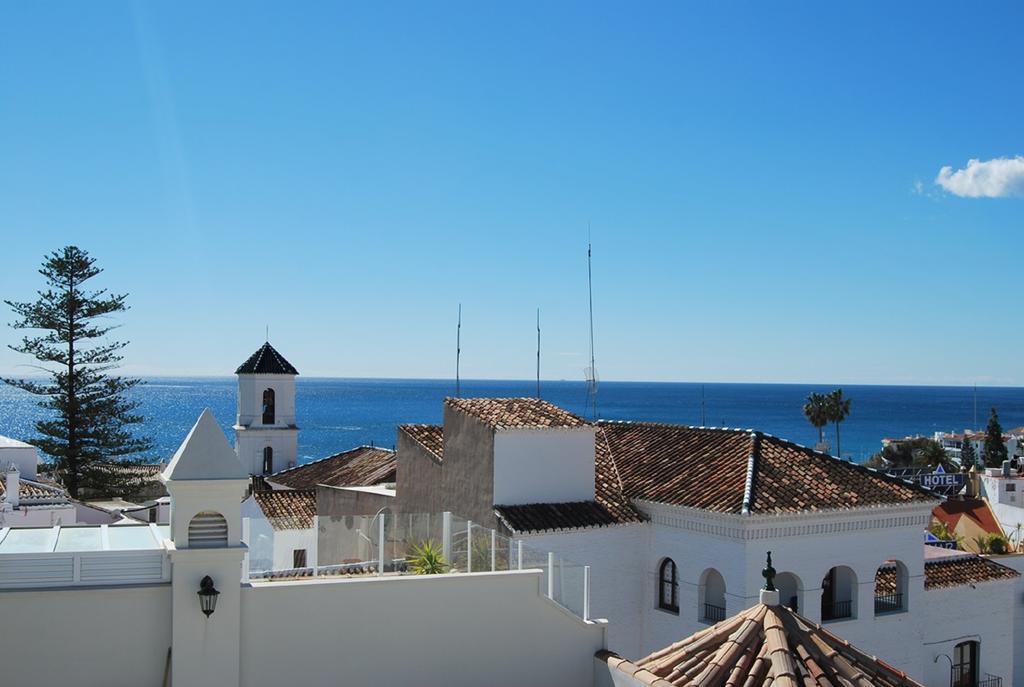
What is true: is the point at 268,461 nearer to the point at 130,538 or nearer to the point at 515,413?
the point at 515,413

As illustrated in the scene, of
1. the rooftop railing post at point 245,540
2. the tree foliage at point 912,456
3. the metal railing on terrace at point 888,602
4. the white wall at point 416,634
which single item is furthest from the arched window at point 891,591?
the tree foliage at point 912,456

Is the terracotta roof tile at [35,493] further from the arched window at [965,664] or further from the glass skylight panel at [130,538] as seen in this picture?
the arched window at [965,664]

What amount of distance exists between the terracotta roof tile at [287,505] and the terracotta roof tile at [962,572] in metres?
14.4

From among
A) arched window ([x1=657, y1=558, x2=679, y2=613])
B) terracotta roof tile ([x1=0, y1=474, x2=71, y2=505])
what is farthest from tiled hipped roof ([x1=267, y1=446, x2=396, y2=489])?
arched window ([x1=657, y1=558, x2=679, y2=613])

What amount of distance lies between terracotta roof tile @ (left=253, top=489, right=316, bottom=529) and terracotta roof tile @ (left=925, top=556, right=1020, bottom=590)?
1435 centimetres

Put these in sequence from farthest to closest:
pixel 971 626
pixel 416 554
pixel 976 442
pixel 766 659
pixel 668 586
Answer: pixel 976 442 → pixel 971 626 → pixel 668 586 → pixel 416 554 → pixel 766 659

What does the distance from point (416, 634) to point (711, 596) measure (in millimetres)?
8670

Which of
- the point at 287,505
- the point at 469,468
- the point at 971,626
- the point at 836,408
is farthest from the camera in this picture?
the point at 836,408

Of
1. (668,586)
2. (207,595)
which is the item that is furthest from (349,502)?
(207,595)

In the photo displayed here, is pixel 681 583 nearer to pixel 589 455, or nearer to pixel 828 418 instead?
pixel 589 455

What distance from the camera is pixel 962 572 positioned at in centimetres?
2077

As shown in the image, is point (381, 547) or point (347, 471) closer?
point (381, 547)

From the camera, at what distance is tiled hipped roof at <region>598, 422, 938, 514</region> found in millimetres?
17375

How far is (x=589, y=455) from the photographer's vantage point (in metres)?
19.0
